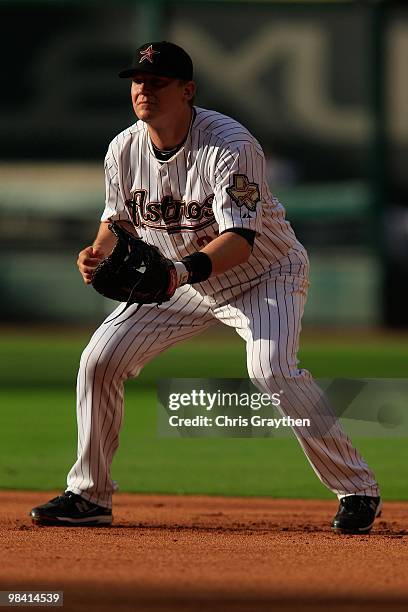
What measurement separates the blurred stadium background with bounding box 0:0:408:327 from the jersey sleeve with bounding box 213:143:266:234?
15.2 meters

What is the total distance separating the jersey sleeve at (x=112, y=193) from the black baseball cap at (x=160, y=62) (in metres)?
0.39

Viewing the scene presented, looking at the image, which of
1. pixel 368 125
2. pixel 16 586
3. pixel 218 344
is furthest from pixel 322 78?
pixel 16 586

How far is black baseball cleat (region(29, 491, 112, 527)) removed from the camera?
4.50 metres

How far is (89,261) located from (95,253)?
0.05m

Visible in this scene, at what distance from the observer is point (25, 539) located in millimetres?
4191

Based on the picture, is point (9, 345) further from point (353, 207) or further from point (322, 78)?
point (322, 78)

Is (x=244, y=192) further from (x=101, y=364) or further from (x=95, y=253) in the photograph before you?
(x=101, y=364)

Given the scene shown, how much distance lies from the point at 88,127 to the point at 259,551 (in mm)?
18016

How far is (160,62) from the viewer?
4219 mm

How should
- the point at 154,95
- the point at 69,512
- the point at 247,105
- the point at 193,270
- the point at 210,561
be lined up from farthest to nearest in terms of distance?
the point at 247,105 < the point at 69,512 < the point at 154,95 < the point at 193,270 < the point at 210,561

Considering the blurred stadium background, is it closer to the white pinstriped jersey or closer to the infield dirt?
the infield dirt

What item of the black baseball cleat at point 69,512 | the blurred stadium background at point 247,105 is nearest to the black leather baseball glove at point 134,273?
the black baseball cleat at point 69,512

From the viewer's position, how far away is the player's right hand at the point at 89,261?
14.4 ft

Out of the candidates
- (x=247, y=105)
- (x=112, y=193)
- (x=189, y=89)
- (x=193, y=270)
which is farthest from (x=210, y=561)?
(x=247, y=105)
